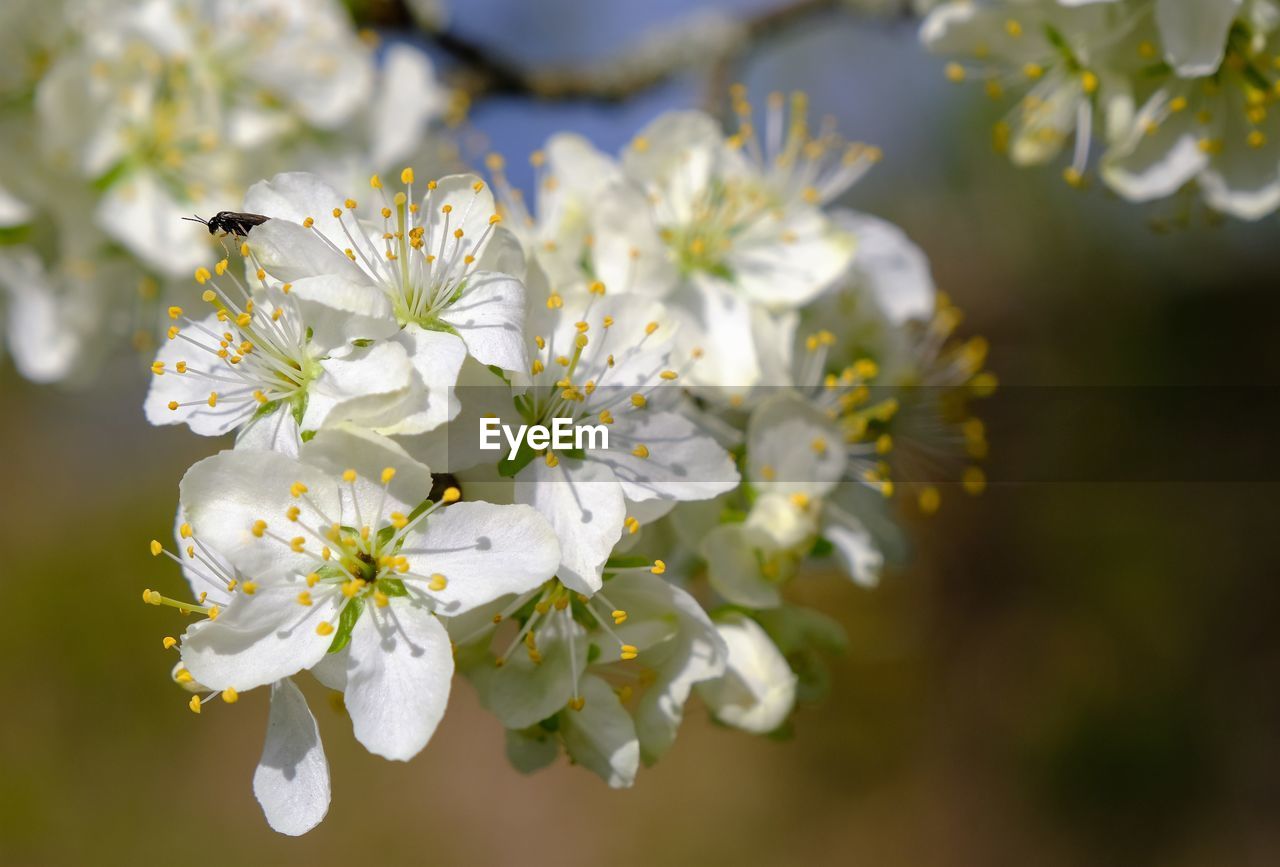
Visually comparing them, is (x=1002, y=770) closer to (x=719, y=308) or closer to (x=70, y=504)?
(x=719, y=308)

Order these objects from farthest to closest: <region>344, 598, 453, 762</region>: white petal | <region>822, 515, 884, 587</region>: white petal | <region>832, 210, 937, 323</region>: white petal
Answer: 1. <region>832, 210, 937, 323</region>: white petal
2. <region>822, 515, 884, 587</region>: white petal
3. <region>344, 598, 453, 762</region>: white petal

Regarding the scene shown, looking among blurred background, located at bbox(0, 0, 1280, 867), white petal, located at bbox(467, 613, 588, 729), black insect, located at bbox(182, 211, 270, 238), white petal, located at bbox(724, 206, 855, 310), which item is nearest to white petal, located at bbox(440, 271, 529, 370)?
black insect, located at bbox(182, 211, 270, 238)

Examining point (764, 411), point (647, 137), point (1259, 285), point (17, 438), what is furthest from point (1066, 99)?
point (17, 438)

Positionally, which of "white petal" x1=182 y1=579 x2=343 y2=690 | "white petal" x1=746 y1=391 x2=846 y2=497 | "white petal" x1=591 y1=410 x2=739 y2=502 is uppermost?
"white petal" x1=591 y1=410 x2=739 y2=502

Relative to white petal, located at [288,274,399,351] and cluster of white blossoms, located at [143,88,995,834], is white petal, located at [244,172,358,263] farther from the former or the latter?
white petal, located at [288,274,399,351]

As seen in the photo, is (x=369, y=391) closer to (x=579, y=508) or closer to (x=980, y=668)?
(x=579, y=508)
